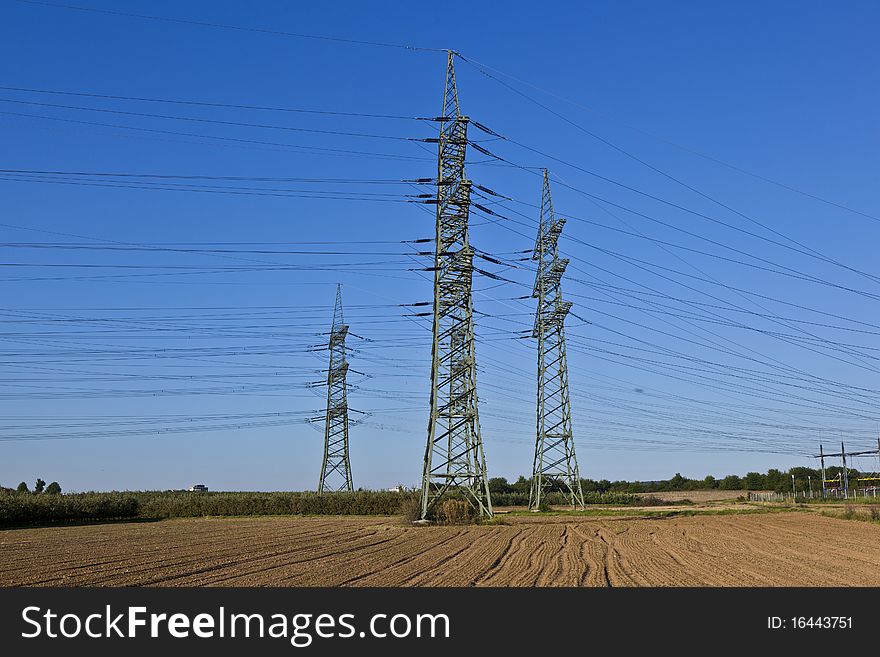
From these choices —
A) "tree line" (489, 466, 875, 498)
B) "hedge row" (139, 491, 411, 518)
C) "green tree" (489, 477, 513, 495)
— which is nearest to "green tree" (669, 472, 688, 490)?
"tree line" (489, 466, 875, 498)

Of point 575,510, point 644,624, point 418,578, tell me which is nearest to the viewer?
point 644,624

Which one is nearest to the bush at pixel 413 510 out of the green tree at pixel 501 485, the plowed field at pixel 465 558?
the plowed field at pixel 465 558

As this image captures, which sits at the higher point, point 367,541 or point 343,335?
point 343,335

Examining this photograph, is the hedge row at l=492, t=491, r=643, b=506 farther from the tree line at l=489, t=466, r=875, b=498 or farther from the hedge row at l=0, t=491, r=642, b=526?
the tree line at l=489, t=466, r=875, b=498

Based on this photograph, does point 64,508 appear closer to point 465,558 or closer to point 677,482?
point 465,558

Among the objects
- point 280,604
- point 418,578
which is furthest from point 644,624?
point 418,578

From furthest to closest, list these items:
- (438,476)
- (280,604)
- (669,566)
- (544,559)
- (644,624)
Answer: (438,476), (544,559), (669,566), (280,604), (644,624)

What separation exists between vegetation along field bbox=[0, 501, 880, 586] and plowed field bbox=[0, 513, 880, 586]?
0.03 metres

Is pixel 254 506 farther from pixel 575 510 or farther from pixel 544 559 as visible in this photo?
pixel 544 559

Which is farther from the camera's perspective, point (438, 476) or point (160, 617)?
point (438, 476)

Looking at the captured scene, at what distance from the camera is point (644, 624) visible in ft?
37.4

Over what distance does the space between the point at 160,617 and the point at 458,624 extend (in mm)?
4266

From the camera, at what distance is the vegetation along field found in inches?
668

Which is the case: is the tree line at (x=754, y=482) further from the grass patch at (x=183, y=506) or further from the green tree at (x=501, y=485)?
the grass patch at (x=183, y=506)
